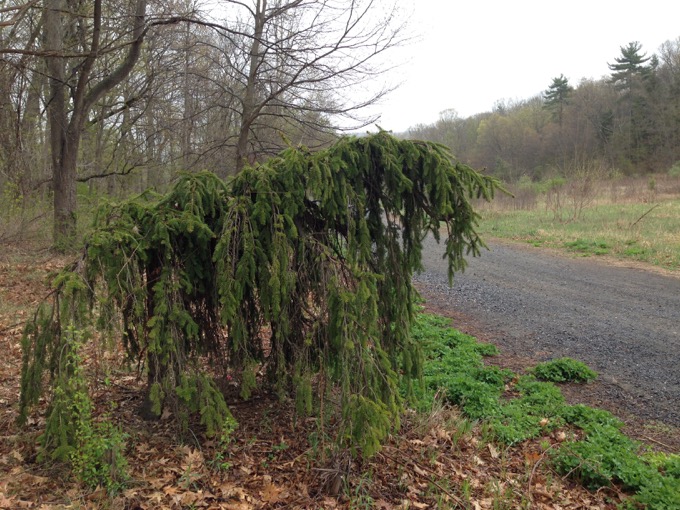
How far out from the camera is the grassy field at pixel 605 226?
44.4ft

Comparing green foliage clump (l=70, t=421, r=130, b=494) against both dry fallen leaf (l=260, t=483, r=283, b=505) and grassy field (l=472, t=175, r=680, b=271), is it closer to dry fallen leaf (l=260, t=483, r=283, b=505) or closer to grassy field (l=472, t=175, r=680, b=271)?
dry fallen leaf (l=260, t=483, r=283, b=505)

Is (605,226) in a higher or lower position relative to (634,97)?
lower

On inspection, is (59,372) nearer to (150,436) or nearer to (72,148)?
(150,436)

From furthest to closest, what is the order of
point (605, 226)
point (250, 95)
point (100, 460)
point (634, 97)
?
1. point (634, 97)
2. point (605, 226)
3. point (250, 95)
4. point (100, 460)

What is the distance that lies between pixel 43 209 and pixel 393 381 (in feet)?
38.4

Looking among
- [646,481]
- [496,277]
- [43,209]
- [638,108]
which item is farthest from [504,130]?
[646,481]

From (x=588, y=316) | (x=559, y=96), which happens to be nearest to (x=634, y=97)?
(x=559, y=96)

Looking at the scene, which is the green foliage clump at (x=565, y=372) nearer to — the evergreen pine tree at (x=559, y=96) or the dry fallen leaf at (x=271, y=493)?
the dry fallen leaf at (x=271, y=493)

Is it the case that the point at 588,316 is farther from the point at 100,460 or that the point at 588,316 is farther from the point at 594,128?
the point at 594,128

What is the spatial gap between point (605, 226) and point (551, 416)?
1438 cm

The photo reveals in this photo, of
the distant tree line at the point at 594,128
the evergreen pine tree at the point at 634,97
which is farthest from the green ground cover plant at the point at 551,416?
the evergreen pine tree at the point at 634,97

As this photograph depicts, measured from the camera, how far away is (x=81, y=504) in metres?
2.77

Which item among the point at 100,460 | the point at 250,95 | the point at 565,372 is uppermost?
the point at 250,95

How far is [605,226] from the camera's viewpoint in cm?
1700
